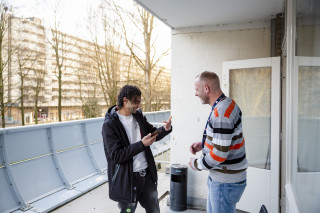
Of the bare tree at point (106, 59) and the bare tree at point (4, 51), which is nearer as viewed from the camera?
the bare tree at point (4, 51)

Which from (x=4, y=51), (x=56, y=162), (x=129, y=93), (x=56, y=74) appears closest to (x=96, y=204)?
(x=56, y=162)

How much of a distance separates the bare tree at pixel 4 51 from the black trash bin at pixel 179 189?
12208 millimetres

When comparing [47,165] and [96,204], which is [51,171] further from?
[96,204]

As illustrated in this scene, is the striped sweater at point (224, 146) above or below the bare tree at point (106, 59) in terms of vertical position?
below

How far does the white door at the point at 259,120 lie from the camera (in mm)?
3426

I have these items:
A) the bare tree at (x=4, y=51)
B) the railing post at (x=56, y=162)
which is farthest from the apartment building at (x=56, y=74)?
the railing post at (x=56, y=162)

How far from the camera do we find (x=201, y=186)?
Result: 4117 mm

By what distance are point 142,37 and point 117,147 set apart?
36.0ft

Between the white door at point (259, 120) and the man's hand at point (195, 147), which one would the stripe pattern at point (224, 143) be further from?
the white door at point (259, 120)

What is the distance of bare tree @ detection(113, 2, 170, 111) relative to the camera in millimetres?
11781

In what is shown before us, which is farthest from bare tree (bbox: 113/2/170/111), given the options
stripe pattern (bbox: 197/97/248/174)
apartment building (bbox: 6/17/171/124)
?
stripe pattern (bbox: 197/97/248/174)

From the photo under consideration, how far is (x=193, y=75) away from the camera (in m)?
4.12

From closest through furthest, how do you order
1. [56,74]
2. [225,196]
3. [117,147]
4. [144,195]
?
1. [225,196]
2. [117,147]
3. [144,195]
4. [56,74]

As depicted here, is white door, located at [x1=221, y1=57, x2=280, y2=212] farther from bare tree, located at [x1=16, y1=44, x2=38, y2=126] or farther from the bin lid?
bare tree, located at [x1=16, y1=44, x2=38, y2=126]
